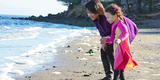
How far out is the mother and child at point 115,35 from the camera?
3422mm

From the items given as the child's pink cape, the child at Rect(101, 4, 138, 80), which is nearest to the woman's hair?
the child at Rect(101, 4, 138, 80)

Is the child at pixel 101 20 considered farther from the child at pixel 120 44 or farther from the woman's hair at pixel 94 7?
the child at pixel 120 44

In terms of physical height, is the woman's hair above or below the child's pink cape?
above

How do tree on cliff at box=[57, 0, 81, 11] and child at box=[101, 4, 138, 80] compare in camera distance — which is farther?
tree on cliff at box=[57, 0, 81, 11]

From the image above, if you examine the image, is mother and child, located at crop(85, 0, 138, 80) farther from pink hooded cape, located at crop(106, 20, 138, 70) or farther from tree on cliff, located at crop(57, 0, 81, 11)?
tree on cliff, located at crop(57, 0, 81, 11)

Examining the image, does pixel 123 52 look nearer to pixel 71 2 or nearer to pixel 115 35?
pixel 115 35

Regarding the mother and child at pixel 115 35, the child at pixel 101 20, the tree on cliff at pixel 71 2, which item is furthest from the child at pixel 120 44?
the tree on cliff at pixel 71 2

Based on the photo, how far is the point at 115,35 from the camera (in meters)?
3.58

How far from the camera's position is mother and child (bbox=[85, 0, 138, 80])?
135 inches

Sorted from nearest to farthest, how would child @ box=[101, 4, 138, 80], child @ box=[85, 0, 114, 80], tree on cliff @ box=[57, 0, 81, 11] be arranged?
child @ box=[101, 4, 138, 80]
child @ box=[85, 0, 114, 80]
tree on cliff @ box=[57, 0, 81, 11]

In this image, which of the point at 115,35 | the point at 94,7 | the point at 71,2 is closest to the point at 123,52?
the point at 115,35

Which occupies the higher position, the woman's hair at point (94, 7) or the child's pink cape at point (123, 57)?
the woman's hair at point (94, 7)

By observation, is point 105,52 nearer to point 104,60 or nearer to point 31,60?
point 104,60

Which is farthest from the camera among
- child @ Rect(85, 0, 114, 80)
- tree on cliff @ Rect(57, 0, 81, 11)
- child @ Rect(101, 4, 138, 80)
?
tree on cliff @ Rect(57, 0, 81, 11)
